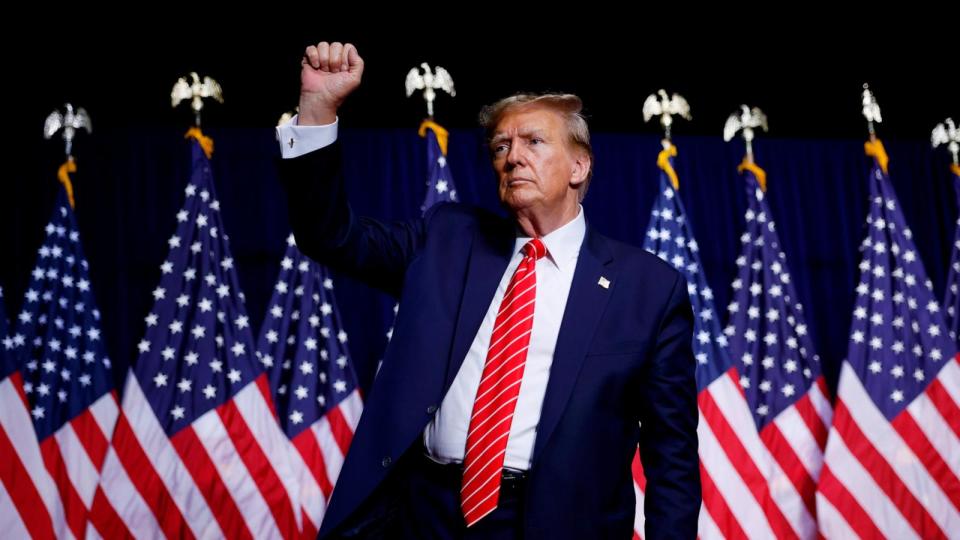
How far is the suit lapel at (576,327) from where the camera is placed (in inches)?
61.7

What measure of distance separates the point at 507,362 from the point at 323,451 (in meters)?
2.33

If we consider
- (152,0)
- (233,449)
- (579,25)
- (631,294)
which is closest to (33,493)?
(233,449)

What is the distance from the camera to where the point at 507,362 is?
1587 mm

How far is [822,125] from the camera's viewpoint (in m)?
4.99

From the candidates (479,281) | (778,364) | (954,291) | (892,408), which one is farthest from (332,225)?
(954,291)

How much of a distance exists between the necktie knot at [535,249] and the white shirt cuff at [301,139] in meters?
0.48

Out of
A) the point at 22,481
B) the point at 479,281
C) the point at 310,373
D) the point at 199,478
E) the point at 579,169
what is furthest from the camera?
the point at 310,373

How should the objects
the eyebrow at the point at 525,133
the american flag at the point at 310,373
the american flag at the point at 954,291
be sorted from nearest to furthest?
the eyebrow at the point at 525,133, the american flag at the point at 310,373, the american flag at the point at 954,291

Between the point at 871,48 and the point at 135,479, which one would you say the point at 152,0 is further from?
the point at 871,48

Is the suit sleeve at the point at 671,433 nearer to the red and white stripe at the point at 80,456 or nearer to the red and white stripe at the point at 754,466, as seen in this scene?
the red and white stripe at the point at 754,466

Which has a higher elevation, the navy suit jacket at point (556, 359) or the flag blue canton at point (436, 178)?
the flag blue canton at point (436, 178)

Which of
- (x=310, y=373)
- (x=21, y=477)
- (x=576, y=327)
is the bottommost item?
(x=21, y=477)

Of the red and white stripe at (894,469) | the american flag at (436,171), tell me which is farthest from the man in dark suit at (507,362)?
the red and white stripe at (894,469)

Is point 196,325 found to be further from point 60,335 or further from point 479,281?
point 479,281
